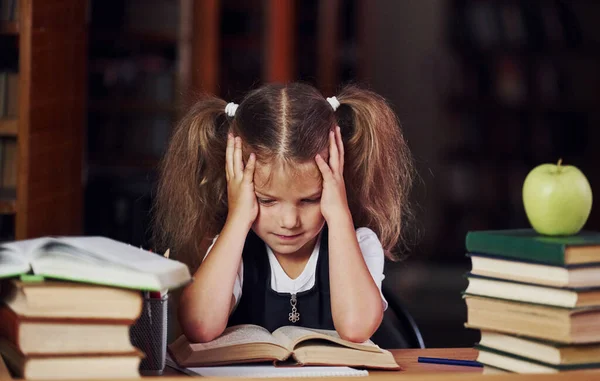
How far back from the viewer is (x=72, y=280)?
1006 mm

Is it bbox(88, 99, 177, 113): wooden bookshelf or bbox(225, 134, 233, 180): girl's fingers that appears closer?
bbox(225, 134, 233, 180): girl's fingers

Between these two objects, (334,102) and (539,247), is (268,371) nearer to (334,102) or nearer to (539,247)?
(539,247)

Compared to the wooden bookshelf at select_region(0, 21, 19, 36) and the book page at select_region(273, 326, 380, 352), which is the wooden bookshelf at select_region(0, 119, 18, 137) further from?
the book page at select_region(273, 326, 380, 352)

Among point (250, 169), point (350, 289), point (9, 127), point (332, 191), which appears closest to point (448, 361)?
point (350, 289)

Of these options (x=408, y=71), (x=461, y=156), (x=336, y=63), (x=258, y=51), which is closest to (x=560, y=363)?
(x=258, y=51)

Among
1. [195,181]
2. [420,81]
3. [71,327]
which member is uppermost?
[420,81]

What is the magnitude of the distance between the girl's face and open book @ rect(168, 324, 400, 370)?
190 millimetres

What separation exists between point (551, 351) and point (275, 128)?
1.95ft

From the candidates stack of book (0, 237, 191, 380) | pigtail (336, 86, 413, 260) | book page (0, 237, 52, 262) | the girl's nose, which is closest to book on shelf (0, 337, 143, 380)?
stack of book (0, 237, 191, 380)

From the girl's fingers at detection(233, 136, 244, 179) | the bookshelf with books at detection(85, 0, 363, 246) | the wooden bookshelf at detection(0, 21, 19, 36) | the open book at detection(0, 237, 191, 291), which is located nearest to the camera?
the open book at detection(0, 237, 191, 291)

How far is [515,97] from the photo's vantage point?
6.35 m

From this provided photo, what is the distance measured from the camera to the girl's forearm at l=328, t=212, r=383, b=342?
1.41 meters

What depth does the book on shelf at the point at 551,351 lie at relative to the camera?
3.59ft

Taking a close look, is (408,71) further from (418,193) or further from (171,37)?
(171,37)
